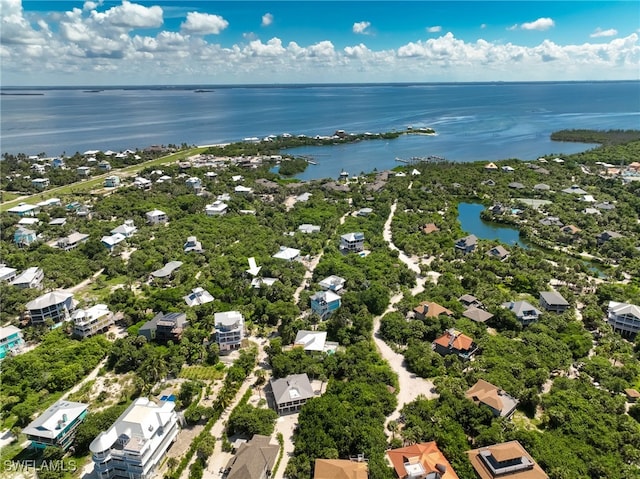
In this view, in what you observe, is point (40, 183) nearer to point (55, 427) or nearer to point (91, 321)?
point (91, 321)

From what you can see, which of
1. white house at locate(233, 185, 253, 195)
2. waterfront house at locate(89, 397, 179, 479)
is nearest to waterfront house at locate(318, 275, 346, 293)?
waterfront house at locate(89, 397, 179, 479)

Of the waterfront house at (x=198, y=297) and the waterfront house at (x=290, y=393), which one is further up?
the waterfront house at (x=198, y=297)

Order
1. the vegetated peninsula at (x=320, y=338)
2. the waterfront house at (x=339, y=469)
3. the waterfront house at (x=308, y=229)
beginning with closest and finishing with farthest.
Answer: the waterfront house at (x=339, y=469) < the vegetated peninsula at (x=320, y=338) < the waterfront house at (x=308, y=229)

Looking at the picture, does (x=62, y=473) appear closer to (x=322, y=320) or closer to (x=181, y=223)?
(x=322, y=320)

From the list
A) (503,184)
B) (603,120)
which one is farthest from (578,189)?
(603,120)

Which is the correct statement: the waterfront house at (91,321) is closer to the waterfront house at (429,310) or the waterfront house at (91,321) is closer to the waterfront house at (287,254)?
the waterfront house at (287,254)

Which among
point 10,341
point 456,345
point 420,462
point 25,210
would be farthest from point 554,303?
point 25,210

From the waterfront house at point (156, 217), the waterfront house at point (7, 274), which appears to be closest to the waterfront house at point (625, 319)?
the waterfront house at point (156, 217)
